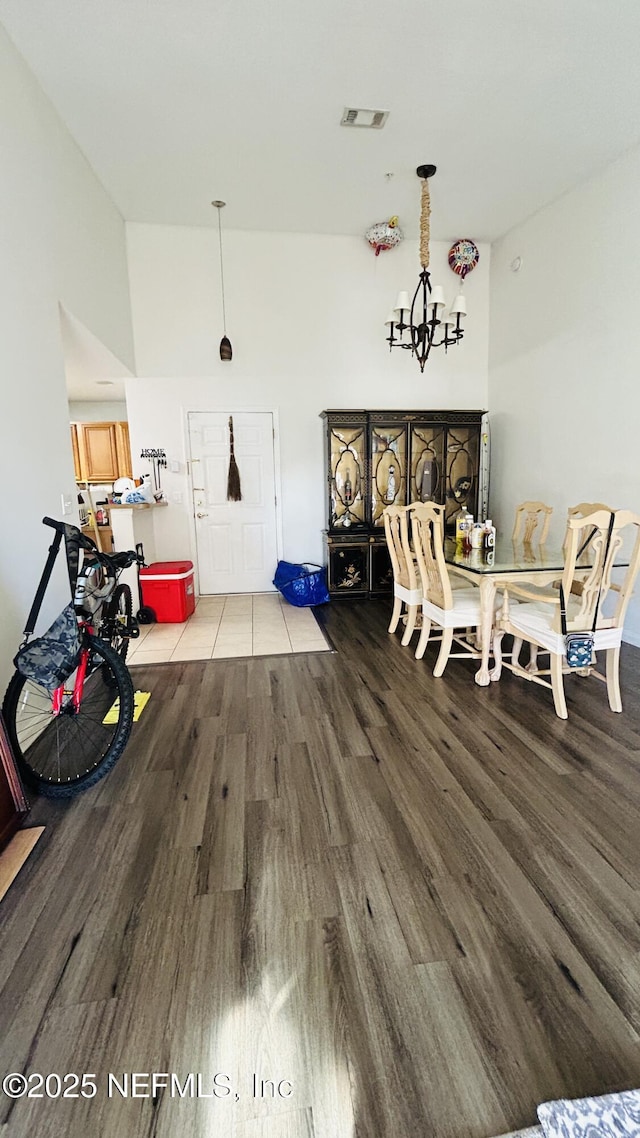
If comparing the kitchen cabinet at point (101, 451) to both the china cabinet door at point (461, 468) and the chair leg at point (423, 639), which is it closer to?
the china cabinet door at point (461, 468)

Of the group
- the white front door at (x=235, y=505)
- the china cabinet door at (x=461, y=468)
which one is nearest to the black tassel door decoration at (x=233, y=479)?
the white front door at (x=235, y=505)

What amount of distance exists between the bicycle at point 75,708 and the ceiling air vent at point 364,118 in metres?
3.17

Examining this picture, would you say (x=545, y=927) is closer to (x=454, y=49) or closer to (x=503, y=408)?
(x=454, y=49)

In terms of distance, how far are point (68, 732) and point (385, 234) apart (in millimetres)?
4972

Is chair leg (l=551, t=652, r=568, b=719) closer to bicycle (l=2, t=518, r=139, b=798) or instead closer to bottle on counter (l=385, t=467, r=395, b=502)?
bicycle (l=2, t=518, r=139, b=798)

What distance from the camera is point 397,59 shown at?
2.70 metres

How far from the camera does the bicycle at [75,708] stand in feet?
6.50

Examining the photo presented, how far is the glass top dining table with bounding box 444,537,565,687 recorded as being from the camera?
2.77 meters

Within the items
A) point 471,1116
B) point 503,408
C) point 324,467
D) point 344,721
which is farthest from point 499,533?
point 471,1116

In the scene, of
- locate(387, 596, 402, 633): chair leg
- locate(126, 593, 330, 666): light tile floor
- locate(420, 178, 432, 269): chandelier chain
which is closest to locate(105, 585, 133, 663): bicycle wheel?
locate(126, 593, 330, 666): light tile floor

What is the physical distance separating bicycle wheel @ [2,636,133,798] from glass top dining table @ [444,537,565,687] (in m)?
1.99

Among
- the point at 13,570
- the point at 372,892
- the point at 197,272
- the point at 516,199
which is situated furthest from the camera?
the point at 197,272

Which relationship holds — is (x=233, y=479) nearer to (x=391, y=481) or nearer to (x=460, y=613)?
(x=391, y=481)

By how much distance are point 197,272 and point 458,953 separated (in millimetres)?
5535
